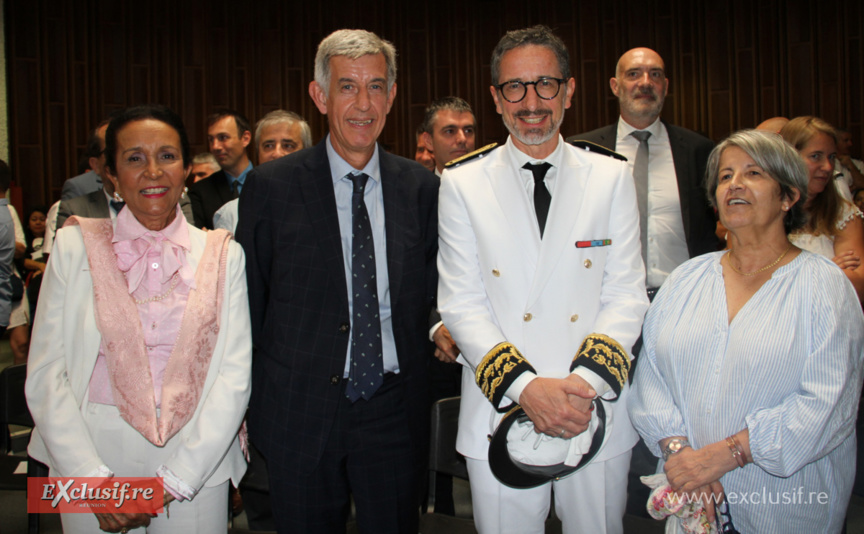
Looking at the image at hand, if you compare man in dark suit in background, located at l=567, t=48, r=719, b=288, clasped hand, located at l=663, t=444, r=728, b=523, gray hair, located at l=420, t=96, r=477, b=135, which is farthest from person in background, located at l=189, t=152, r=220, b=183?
clasped hand, located at l=663, t=444, r=728, b=523

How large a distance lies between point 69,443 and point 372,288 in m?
0.91

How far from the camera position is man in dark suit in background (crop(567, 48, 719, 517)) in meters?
2.90

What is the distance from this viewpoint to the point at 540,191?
6.40 ft

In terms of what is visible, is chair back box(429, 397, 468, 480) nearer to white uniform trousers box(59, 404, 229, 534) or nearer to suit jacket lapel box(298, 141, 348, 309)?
suit jacket lapel box(298, 141, 348, 309)

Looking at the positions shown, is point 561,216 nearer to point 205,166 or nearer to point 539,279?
point 539,279

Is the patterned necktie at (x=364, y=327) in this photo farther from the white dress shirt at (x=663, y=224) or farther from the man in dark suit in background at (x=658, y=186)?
the white dress shirt at (x=663, y=224)

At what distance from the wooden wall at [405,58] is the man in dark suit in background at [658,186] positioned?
4749 mm

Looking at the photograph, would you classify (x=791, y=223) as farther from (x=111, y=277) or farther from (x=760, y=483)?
(x=111, y=277)

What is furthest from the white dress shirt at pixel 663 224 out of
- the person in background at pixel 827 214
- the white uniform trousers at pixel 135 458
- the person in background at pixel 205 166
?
the person in background at pixel 205 166

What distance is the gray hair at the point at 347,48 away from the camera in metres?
2.01

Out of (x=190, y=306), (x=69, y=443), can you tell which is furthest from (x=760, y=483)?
(x=69, y=443)

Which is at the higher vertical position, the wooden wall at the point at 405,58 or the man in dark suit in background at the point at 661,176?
the wooden wall at the point at 405,58

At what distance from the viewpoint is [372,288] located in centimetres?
191

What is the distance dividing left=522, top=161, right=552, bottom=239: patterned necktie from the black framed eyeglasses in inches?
7.7
